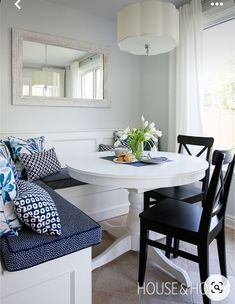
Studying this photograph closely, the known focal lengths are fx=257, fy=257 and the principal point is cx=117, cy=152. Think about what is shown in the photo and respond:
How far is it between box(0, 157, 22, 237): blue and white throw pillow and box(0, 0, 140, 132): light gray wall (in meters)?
1.80

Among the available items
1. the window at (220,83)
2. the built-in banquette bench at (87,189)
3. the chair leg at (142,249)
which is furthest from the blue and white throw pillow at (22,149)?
the window at (220,83)

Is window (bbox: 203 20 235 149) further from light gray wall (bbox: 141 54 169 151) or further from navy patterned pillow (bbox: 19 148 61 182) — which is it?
navy patterned pillow (bbox: 19 148 61 182)

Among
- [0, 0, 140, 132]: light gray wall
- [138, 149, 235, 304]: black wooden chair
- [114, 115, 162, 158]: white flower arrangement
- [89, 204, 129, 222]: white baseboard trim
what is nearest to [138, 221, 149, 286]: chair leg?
[138, 149, 235, 304]: black wooden chair

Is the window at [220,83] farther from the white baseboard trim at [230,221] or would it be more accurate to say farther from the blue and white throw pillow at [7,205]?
the blue and white throw pillow at [7,205]

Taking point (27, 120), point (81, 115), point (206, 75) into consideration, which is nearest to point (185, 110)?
point (206, 75)

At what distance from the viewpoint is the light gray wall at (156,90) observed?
3531 millimetres

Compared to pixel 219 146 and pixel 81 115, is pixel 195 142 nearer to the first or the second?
pixel 219 146

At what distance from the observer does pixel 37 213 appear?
3.97 ft

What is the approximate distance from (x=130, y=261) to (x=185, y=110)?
1.83 metres

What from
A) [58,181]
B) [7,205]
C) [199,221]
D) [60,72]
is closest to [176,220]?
[199,221]

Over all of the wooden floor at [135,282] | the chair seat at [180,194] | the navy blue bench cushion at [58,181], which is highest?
the navy blue bench cushion at [58,181]

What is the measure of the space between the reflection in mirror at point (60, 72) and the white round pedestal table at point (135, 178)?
4.37ft

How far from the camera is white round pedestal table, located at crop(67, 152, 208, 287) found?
158 cm

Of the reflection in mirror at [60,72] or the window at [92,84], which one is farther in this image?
the window at [92,84]
